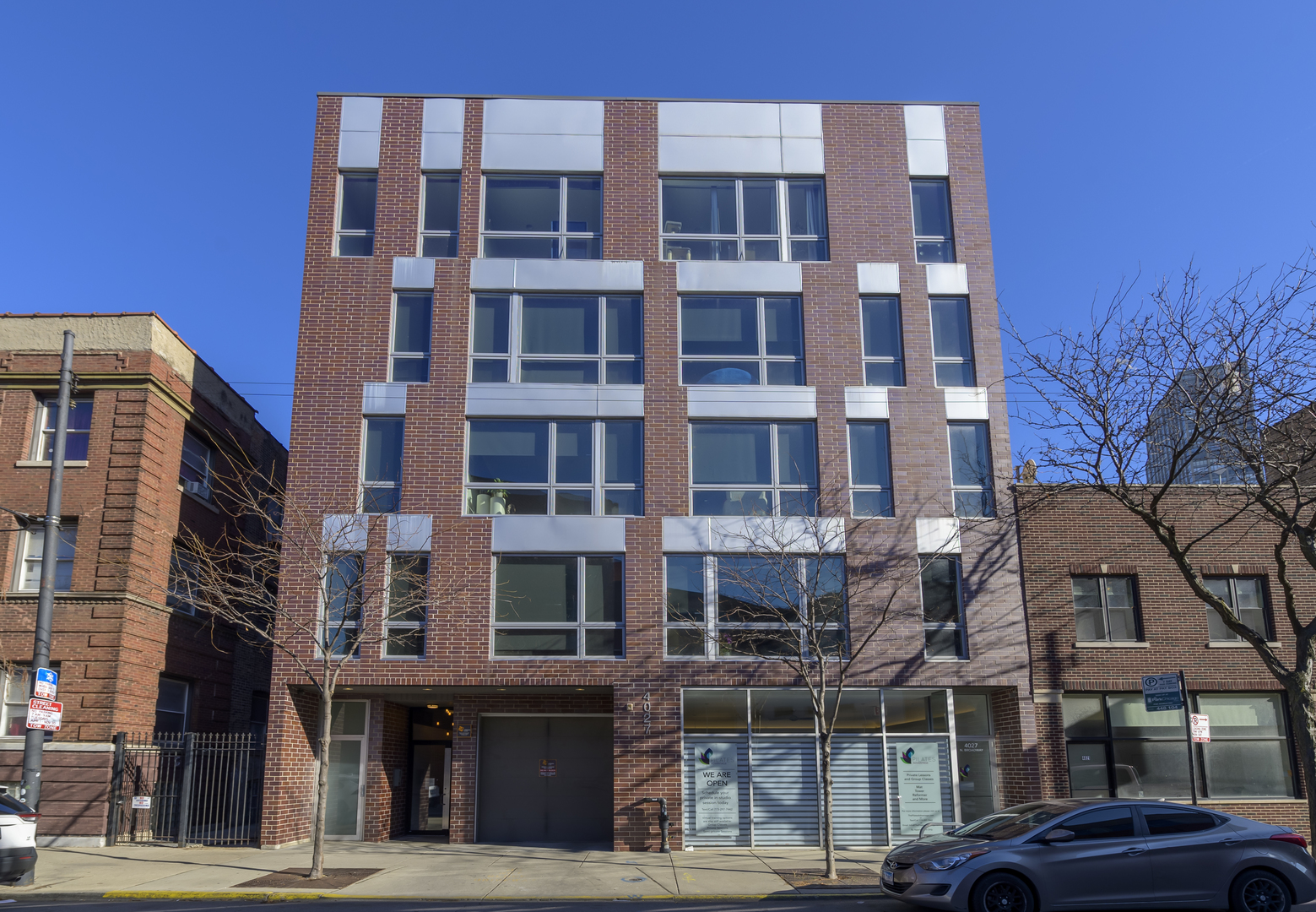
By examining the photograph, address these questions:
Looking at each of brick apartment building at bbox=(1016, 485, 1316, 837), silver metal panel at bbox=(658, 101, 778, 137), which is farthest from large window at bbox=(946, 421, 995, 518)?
silver metal panel at bbox=(658, 101, 778, 137)

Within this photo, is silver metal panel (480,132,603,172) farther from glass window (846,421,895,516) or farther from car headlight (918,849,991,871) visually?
car headlight (918,849,991,871)

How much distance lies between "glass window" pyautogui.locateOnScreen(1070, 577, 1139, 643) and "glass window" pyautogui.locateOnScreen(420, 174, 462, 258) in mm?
14672

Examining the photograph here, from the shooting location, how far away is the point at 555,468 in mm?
20594

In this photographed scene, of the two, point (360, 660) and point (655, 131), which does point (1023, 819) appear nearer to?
point (360, 660)

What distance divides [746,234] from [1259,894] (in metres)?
15.2

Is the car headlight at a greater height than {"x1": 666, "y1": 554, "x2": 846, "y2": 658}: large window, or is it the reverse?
{"x1": 666, "y1": 554, "x2": 846, "y2": 658}: large window

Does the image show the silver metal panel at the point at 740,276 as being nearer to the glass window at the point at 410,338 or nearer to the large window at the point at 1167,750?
the glass window at the point at 410,338

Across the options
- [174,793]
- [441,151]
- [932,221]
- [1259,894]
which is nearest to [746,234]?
[932,221]

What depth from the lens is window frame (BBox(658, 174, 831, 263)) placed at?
2208 cm

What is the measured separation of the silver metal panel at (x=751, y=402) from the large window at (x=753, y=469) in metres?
0.23

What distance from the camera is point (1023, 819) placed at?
1235cm

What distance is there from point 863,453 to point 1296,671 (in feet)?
28.3

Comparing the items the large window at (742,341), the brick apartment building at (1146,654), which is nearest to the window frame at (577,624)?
the large window at (742,341)

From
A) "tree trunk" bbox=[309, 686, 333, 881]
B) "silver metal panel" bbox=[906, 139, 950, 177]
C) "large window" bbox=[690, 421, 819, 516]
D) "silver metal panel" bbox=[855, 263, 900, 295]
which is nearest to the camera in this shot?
"tree trunk" bbox=[309, 686, 333, 881]
